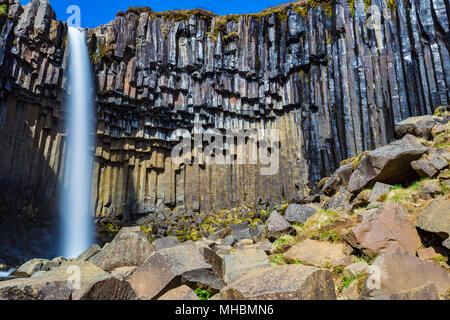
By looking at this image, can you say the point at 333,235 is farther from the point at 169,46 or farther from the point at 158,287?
the point at 169,46

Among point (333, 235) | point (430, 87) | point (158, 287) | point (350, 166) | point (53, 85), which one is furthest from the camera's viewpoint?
point (53, 85)

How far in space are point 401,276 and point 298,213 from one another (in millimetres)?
5310

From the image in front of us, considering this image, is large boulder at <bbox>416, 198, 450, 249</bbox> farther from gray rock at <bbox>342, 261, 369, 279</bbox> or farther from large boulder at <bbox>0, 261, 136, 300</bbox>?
large boulder at <bbox>0, 261, 136, 300</bbox>

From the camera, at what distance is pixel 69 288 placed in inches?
150

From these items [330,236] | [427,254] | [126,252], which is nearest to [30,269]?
[126,252]

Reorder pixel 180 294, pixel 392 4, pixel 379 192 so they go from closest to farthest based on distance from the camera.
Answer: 1. pixel 180 294
2. pixel 379 192
3. pixel 392 4

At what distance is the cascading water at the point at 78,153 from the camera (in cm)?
1956

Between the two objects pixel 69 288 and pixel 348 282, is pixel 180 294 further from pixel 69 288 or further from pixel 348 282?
pixel 348 282

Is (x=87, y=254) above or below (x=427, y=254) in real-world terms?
below

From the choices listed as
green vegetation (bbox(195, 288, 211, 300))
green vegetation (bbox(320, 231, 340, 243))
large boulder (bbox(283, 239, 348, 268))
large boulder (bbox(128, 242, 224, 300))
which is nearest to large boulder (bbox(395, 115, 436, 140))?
green vegetation (bbox(320, 231, 340, 243))

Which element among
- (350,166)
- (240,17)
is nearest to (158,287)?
(350,166)

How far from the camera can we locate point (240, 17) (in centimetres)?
2259

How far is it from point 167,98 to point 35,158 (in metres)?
8.33

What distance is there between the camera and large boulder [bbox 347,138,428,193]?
26.0 ft
